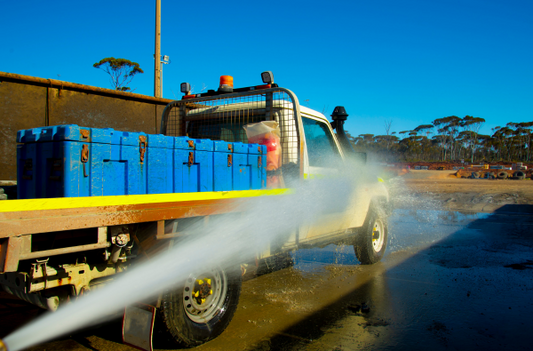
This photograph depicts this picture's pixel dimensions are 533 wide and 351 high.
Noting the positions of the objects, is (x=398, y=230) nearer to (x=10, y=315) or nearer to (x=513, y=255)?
(x=513, y=255)

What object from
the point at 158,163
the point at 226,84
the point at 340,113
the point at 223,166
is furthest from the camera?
the point at 340,113

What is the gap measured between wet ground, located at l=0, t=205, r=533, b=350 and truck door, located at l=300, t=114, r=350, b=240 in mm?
833

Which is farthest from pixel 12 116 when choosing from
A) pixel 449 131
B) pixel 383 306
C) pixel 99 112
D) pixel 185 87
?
pixel 449 131

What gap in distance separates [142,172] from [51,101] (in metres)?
3.43

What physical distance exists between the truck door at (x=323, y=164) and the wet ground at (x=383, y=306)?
83 centimetres

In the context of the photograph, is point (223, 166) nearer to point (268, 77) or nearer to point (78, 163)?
point (78, 163)

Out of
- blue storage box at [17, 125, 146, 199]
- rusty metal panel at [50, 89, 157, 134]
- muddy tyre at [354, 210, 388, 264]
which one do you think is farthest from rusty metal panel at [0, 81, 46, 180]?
muddy tyre at [354, 210, 388, 264]

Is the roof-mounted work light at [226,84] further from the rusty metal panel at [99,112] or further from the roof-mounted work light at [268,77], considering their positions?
the rusty metal panel at [99,112]

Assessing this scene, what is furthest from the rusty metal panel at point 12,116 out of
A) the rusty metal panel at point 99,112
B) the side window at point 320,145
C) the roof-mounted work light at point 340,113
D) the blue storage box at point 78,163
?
the roof-mounted work light at point 340,113

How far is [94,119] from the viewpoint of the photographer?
5.88 meters

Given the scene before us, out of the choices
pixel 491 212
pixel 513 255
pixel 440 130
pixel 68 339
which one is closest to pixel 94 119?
pixel 68 339

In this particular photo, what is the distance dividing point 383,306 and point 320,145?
208 centimetres

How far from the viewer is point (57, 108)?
215 inches

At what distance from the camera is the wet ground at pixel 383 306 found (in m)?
3.47
